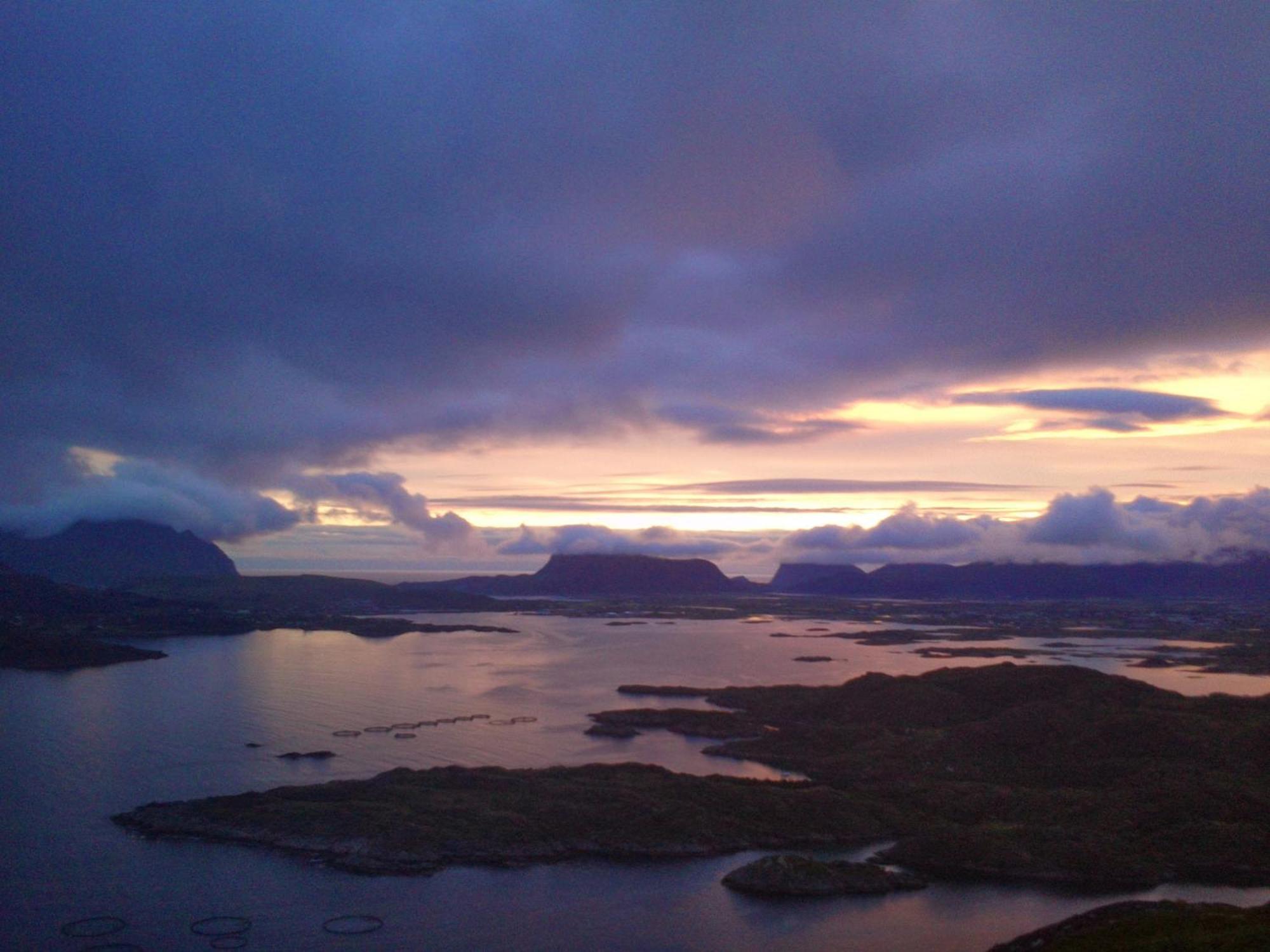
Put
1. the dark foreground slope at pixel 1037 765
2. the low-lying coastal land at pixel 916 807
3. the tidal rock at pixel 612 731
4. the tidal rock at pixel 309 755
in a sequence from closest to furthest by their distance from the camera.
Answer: the low-lying coastal land at pixel 916 807 → the dark foreground slope at pixel 1037 765 → the tidal rock at pixel 309 755 → the tidal rock at pixel 612 731

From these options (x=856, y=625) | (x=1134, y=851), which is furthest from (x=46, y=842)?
(x=856, y=625)

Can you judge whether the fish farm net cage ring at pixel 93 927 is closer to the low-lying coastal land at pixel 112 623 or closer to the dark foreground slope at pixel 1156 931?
the dark foreground slope at pixel 1156 931

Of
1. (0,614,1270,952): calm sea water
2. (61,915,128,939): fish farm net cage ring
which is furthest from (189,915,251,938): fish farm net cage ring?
(61,915,128,939): fish farm net cage ring

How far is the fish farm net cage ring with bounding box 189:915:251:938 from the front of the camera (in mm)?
34094

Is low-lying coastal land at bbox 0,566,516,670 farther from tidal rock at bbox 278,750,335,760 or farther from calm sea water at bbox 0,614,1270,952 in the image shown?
tidal rock at bbox 278,750,335,760

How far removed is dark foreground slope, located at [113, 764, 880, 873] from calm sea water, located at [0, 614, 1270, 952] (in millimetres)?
1303

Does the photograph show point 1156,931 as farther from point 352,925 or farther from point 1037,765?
point 352,925

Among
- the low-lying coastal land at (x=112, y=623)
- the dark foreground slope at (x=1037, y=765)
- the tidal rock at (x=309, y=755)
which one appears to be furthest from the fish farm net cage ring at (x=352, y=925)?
the low-lying coastal land at (x=112, y=623)

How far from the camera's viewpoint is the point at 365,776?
186ft

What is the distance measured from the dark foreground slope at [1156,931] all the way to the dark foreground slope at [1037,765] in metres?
8.47

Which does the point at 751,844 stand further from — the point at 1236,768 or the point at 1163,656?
the point at 1163,656

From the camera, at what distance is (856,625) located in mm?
198250

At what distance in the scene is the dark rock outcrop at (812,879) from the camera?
1538 inches

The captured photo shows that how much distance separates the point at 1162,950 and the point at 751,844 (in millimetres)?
19255
